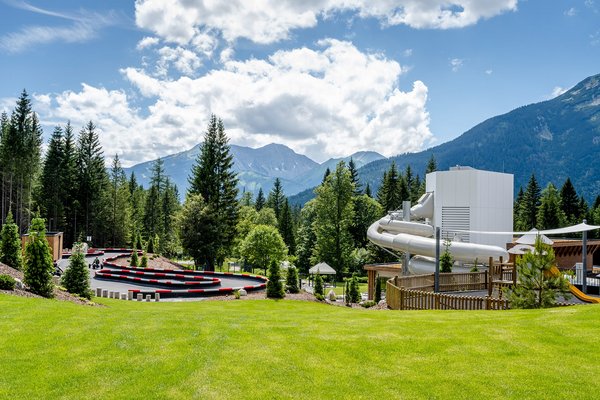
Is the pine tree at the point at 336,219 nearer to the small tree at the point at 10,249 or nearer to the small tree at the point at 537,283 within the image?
the small tree at the point at 10,249

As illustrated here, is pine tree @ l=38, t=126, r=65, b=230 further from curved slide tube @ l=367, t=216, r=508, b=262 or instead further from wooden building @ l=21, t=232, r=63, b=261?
curved slide tube @ l=367, t=216, r=508, b=262

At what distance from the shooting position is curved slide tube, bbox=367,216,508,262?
31844 mm

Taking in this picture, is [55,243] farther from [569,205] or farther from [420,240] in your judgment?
[569,205]

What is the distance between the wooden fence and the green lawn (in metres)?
4.90

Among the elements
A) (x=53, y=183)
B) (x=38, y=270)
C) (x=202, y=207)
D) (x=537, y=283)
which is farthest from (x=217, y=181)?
(x=537, y=283)

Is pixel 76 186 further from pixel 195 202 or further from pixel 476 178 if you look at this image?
pixel 476 178

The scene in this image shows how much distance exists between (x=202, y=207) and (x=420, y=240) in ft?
95.3

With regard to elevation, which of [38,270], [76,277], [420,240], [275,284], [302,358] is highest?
[420,240]

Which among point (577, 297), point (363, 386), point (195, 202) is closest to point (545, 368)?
point (363, 386)

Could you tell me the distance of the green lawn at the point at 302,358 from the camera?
26.1 ft

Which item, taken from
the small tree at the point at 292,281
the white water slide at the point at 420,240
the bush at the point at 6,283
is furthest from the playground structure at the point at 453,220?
the bush at the point at 6,283

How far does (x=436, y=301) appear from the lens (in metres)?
19.5

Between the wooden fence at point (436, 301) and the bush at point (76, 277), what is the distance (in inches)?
A: 593

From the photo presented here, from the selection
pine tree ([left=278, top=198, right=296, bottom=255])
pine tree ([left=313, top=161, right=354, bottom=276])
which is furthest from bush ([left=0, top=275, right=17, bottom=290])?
pine tree ([left=278, top=198, right=296, bottom=255])
